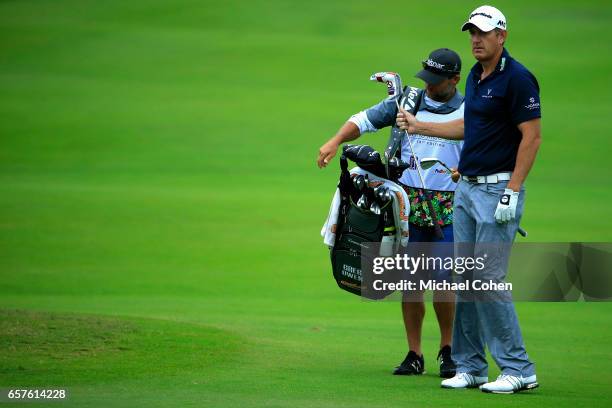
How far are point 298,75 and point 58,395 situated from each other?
89.8 feet

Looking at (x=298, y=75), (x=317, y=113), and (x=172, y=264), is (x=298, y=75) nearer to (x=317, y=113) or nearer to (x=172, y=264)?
(x=317, y=113)

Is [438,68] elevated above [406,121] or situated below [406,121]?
above

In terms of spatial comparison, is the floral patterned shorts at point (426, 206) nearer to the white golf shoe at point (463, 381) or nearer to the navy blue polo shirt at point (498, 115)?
the navy blue polo shirt at point (498, 115)

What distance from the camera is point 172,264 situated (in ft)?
→ 51.7

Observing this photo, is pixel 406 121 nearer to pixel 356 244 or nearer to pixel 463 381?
pixel 356 244

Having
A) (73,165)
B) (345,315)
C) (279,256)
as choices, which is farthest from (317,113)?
(345,315)

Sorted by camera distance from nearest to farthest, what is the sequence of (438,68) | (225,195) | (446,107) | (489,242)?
1. (489,242)
2. (438,68)
3. (446,107)
4. (225,195)

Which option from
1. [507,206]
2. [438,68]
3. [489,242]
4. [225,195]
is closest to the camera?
[507,206]

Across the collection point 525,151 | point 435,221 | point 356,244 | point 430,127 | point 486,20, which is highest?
point 486,20

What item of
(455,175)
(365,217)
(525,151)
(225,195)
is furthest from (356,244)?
(225,195)

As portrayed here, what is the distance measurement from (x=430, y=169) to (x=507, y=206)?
4.12 feet

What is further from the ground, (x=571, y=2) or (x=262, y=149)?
(x=571, y=2)

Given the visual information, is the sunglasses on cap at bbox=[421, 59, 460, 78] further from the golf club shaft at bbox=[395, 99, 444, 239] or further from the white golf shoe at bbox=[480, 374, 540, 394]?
the white golf shoe at bbox=[480, 374, 540, 394]

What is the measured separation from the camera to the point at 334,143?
8.07m
